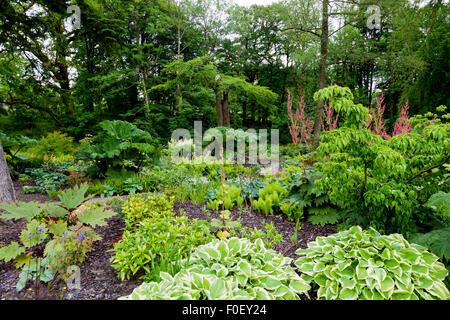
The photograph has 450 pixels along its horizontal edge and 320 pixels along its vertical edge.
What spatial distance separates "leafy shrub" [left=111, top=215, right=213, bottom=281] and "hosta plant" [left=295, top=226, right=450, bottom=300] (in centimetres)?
93

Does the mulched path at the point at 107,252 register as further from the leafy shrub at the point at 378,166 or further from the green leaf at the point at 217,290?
the green leaf at the point at 217,290

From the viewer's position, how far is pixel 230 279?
133 centimetres

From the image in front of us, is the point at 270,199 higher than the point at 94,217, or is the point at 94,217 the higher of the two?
the point at 94,217

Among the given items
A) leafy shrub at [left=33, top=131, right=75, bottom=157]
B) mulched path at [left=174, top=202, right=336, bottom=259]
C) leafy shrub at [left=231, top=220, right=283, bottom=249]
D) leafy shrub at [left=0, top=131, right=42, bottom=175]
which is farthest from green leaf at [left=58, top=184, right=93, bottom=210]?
leafy shrub at [left=33, top=131, right=75, bottom=157]

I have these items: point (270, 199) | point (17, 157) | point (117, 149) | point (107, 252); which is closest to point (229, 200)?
point (270, 199)

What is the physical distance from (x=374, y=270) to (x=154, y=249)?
154 centimetres

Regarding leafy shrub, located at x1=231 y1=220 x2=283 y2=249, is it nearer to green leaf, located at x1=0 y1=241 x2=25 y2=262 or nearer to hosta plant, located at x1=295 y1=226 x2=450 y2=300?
hosta plant, located at x1=295 y1=226 x2=450 y2=300

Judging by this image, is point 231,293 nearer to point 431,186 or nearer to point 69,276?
point 69,276

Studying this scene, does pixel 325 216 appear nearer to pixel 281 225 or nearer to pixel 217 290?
pixel 281 225

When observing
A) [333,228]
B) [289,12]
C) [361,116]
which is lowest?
[333,228]

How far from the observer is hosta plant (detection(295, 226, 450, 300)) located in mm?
1317

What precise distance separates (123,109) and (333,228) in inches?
504

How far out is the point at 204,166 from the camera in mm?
5301
